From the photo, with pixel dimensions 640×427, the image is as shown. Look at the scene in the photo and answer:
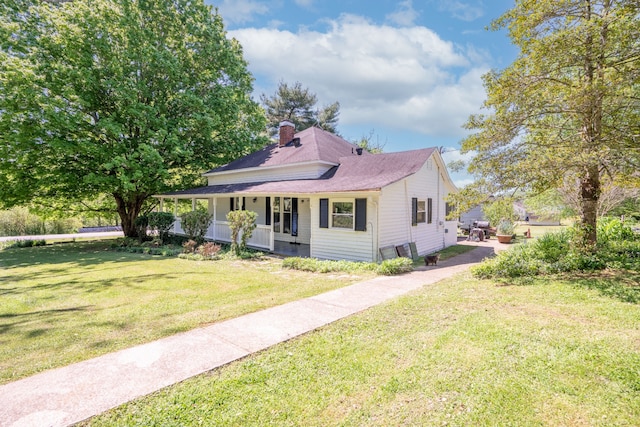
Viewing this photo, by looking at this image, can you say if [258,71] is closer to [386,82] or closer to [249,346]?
[386,82]

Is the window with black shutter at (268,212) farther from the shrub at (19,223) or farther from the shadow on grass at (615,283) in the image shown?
the shrub at (19,223)

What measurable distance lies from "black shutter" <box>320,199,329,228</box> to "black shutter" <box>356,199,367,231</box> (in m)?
1.35

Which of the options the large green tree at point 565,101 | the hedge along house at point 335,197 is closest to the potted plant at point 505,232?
the hedge along house at point 335,197

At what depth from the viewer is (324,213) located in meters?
11.8

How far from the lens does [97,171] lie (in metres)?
16.8

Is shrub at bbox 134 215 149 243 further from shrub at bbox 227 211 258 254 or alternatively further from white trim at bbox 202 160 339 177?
shrub at bbox 227 211 258 254

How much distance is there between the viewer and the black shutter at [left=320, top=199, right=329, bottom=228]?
1175 centimetres

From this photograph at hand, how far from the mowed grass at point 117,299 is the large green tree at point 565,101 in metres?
5.25

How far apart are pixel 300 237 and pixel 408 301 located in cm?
1007

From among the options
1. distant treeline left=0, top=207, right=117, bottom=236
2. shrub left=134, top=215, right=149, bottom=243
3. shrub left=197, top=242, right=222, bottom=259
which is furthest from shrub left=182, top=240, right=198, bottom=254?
distant treeline left=0, top=207, right=117, bottom=236

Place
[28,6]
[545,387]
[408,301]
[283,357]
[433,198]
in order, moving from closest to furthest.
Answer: [545,387], [283,357], [408,301], [433,198], [28,6]

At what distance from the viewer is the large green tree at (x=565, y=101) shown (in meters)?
7.02

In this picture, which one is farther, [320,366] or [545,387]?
[320,366]

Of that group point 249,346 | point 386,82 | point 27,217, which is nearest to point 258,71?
point 386,82
